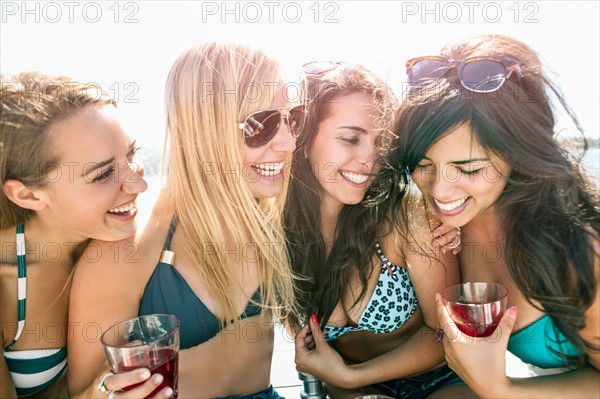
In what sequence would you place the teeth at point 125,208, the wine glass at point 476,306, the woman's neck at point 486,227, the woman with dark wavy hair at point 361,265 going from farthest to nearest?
the woman with dark wavy hair at point 361,265
the woman's neck at point 486,227
the teeth at point 125,208
the wine glass at point 476,306

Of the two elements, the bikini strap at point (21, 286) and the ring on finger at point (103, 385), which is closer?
the ring on finger at point (103, 385)

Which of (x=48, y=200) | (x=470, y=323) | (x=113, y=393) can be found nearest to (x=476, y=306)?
(x=470, y=323)

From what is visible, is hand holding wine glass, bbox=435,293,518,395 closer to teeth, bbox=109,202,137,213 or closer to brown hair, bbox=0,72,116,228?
teeth, bbox=109,202,137,213

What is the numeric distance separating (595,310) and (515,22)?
165cm

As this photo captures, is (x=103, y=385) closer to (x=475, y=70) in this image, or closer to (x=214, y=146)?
(x=214, y=146)

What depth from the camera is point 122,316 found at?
87.4 inches

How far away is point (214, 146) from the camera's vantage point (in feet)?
7.90

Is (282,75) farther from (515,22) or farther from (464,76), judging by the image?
(515,22)

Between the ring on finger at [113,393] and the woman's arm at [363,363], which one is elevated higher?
the ring on finger at [113,393]

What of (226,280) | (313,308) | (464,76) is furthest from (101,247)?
(464,76)

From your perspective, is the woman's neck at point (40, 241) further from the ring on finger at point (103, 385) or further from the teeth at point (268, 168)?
the teeth at point (268, 168)

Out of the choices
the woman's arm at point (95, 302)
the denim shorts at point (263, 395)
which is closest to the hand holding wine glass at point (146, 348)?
the woman's arm at point (95, 302)

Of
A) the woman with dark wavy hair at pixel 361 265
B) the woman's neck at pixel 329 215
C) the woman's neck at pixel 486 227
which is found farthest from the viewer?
the woman's neck at pixel 329 215

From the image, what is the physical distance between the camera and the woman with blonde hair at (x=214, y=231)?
231cm
